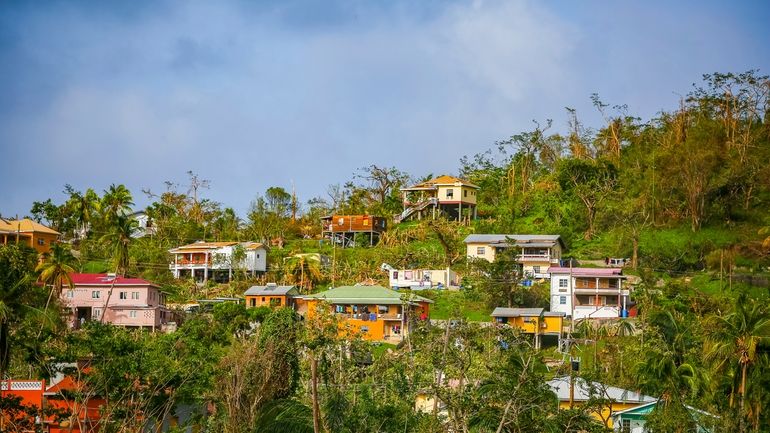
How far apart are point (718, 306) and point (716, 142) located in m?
24.8

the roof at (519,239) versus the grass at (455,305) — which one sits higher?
the roof at (519,239)

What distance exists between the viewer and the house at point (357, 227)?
79.3 m

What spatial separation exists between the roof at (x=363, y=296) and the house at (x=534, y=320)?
4700mm

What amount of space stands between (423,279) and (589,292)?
1085cm

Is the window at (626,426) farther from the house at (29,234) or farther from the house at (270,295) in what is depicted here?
the house at (29,234)

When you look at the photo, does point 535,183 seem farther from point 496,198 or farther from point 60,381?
point 60,381

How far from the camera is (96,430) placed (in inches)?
1394

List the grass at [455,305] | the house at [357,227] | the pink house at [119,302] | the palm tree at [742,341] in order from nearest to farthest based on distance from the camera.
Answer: the palm tree at [742,341] < the grass at [455,305] < the pink house at [119,302] < the house at [357,227]

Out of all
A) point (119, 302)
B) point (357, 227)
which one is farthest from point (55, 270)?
point (357, 227)

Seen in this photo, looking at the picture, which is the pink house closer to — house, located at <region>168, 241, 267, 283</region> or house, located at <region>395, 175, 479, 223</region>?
house, located at <region>168, 241, 267, 283</region>

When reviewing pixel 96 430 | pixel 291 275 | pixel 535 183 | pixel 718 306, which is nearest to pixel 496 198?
pixel 535 183

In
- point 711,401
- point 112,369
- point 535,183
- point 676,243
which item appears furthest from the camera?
point 535,183

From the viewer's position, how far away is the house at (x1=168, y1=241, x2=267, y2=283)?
72250 mm

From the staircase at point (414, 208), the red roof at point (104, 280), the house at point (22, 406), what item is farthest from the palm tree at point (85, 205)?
the house at point (22, 406)
